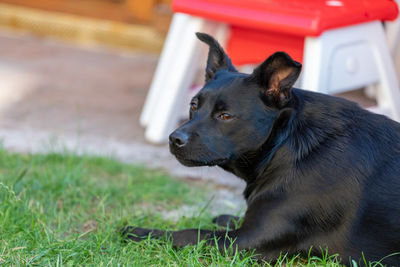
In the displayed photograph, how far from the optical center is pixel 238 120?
7.20ft

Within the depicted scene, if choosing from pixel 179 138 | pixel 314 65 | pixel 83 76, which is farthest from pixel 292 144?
pixel 83 76

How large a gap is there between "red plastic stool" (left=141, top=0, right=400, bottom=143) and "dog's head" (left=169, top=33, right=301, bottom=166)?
889 millimetres

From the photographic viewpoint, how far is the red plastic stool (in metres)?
3.04

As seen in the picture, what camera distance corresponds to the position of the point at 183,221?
104 inches

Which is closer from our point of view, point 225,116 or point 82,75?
point 225,116

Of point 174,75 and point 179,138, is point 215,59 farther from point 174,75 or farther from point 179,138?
point 174,75

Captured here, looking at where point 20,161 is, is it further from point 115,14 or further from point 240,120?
point 115,14

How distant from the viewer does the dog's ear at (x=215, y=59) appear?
2514mm

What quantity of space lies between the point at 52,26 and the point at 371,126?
18.0 ft

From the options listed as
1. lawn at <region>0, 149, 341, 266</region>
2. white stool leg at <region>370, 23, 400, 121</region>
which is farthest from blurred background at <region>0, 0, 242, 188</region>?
white stool leg at <region>370, 23, 400, 121</region>

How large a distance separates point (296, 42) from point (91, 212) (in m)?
1.65

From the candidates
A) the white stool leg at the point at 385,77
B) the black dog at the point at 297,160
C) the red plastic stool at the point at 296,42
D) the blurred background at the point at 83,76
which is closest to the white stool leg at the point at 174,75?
the red plastic stool at the point at 296,42

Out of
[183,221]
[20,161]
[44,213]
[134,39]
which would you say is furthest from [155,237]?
[134,39]

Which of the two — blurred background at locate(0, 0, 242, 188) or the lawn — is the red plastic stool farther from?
the lawn
